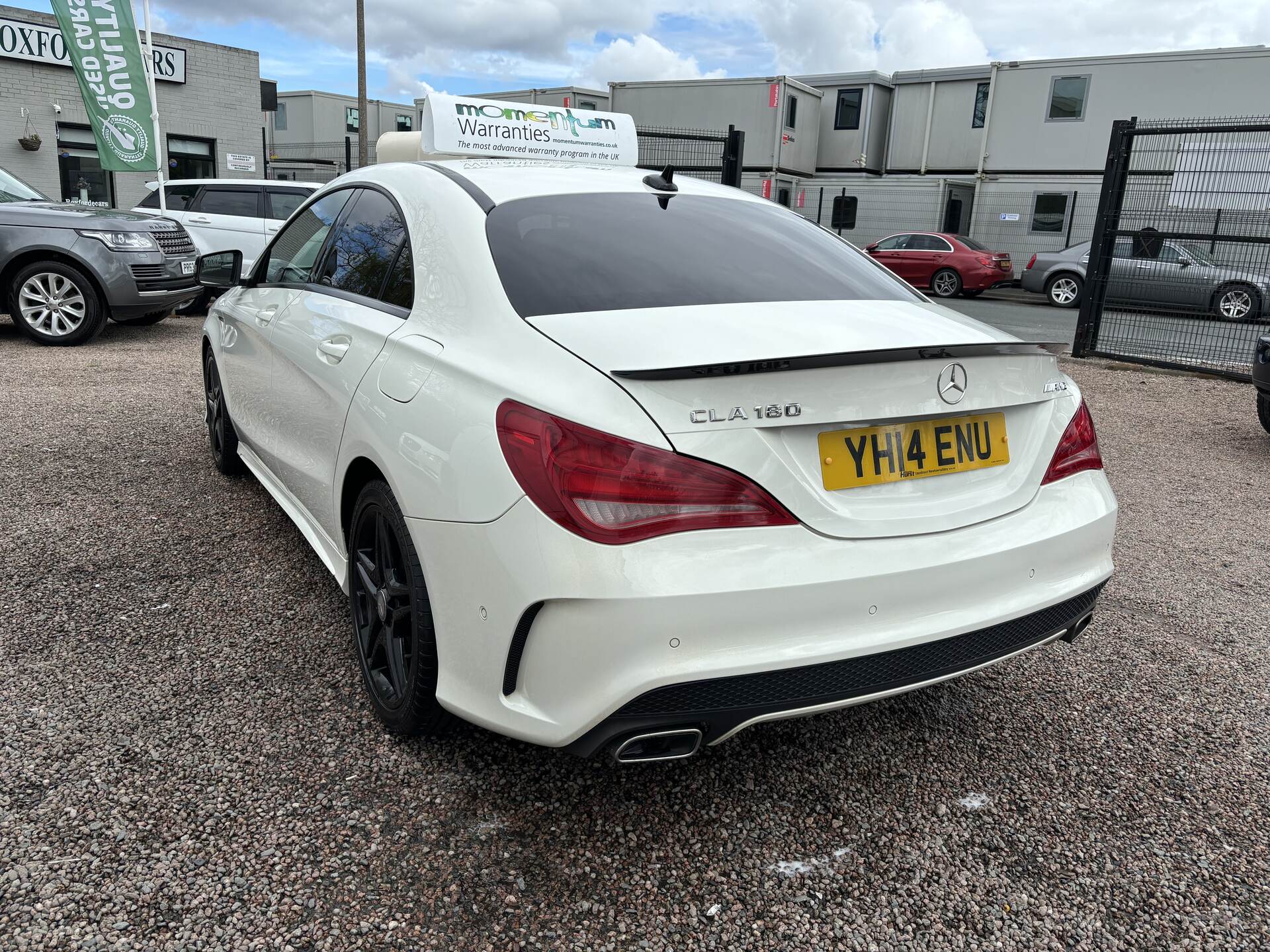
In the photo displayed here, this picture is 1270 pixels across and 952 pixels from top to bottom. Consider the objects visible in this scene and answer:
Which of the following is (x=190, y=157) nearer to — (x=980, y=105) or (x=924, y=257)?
(x=924, y=257)

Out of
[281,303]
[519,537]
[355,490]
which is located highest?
[281,303]

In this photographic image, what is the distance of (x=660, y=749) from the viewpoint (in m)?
1.85

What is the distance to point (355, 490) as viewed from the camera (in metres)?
2.61

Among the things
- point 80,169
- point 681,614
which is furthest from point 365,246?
point 80,169

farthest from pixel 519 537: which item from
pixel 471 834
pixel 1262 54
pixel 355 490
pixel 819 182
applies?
pixel 819 182

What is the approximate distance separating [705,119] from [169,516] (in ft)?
63.8

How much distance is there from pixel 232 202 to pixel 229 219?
9.1 inches

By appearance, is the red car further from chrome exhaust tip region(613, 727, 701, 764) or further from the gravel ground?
chrome exhaust tip region(613, 727, 701, 764)

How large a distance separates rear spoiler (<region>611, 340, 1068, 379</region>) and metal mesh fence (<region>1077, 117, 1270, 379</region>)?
766 cm

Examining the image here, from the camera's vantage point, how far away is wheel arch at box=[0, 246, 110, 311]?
8.16 metres

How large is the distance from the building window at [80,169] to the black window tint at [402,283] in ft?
62.2

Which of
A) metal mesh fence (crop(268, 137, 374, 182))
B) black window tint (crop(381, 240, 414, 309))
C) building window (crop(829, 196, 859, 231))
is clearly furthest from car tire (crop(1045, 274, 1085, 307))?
metal mesh fence (crop(268, 137, 374, 182))

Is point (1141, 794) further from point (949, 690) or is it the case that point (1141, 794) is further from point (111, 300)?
point (111, 300)

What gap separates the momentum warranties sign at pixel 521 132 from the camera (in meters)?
5.18
